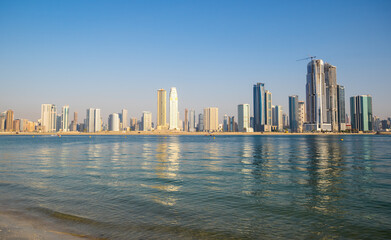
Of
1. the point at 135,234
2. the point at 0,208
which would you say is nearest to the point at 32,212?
the point at 0,208

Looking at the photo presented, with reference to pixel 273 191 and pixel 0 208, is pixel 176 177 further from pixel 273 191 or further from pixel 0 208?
pixel 0 208

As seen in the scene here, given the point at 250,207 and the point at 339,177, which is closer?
the point at 250,207

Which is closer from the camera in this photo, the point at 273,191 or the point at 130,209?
the point at 130,209

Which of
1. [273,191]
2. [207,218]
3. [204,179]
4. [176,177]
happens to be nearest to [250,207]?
[207,218]

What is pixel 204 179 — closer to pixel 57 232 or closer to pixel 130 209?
pixel 130 209

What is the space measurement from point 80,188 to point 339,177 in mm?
27982

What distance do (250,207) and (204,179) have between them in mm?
10753

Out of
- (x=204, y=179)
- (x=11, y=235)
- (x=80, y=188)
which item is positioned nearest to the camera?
(x=11, y=235)

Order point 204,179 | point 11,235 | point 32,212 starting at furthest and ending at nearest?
point 204,179, point 32,212, point 11,235

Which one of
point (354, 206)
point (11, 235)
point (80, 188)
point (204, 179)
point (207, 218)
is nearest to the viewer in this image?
point (11, 235)

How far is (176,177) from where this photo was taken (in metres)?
29.0

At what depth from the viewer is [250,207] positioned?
17125 mm

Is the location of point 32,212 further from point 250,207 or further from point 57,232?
point 250,207

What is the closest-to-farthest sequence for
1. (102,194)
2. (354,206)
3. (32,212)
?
(32,212)
(354,206)
(102,194)
